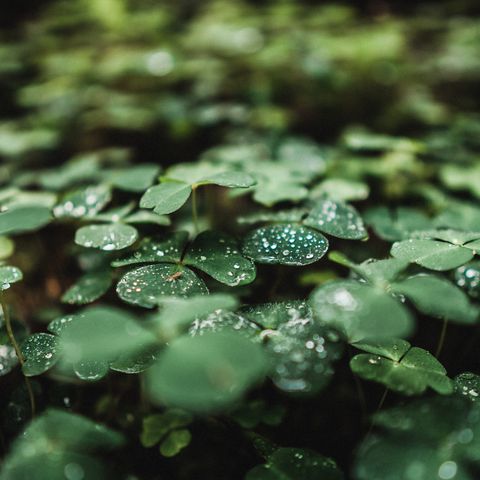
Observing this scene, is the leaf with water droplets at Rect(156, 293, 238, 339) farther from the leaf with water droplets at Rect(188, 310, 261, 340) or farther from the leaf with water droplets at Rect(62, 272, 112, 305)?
the leaf with water droplets at Rect(62, 272, 112, 305)

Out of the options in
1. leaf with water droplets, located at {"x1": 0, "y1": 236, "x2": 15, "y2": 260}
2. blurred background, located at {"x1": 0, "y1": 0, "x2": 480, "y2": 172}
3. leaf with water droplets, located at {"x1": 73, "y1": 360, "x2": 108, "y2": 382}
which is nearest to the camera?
leaf with water droplets, located at {"x1": 73, "y1": 360, "x2": 108, "y2": 382}

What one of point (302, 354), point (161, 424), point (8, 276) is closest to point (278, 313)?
point (302, 354)

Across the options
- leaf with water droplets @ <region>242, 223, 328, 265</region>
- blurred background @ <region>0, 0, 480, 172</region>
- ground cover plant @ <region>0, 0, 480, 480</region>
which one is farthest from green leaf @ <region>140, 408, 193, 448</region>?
blurred background @ <region>0, 0, 480, 172</region>

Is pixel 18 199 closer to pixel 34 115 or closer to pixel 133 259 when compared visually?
pixel 133 259

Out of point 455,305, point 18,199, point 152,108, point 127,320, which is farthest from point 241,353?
point 152,108

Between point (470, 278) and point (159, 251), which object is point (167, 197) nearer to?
point (159, 251)

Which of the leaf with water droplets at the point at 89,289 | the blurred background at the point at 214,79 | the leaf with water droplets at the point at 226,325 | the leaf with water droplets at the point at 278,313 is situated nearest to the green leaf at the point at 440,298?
the leaf with water droplets at the point at 278,313
